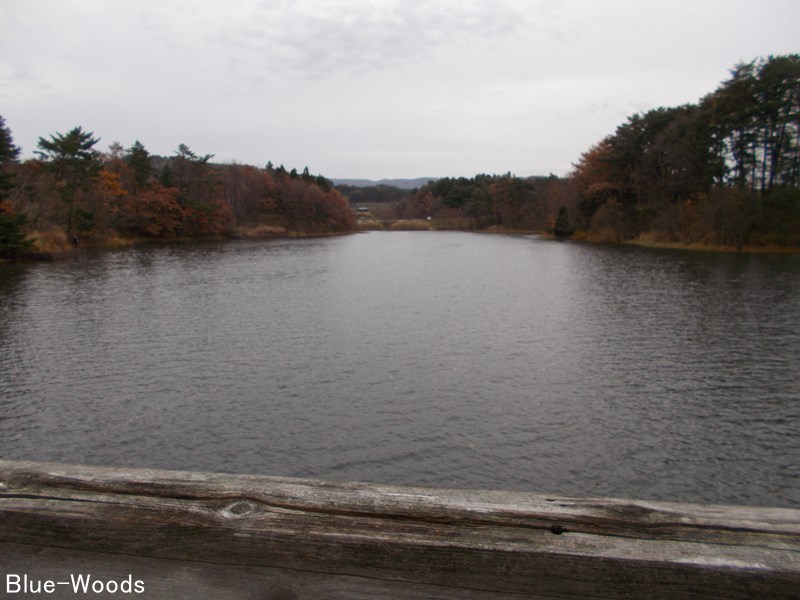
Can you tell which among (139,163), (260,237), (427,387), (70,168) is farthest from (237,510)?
(260,237)

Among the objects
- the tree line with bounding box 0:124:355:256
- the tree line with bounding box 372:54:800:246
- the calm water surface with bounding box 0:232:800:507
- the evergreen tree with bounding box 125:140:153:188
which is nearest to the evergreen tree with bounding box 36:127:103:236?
the tree line with bounding box 0:124:355:256

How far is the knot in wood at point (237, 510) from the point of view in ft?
5.93

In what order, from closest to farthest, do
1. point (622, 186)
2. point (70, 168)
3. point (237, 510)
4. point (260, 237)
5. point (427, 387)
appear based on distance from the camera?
point (237, 510) < point (427, 387) < point (70, 168) < point (622, 186) < point (260, 237)

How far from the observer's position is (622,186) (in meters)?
73.8

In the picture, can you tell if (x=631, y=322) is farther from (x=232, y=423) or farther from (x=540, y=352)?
(x=232, y=423)

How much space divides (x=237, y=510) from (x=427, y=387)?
11655 millimetres

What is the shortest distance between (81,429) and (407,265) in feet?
122

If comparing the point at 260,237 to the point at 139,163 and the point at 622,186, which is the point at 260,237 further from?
the point at 622,186

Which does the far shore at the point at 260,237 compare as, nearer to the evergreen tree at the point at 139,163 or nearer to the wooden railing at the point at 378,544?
the evergreen tree at the point at 139,163

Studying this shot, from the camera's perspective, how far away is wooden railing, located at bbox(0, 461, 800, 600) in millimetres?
1570

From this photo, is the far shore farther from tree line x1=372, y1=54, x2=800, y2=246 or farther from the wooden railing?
the wooden railing

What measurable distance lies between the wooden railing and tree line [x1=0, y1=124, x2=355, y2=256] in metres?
49.9

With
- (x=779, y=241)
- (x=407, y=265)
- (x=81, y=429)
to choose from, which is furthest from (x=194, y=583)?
(x=779, y=241)

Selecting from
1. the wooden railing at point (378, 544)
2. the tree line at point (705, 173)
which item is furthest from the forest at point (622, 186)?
the wooden railing at point (378, 544)
